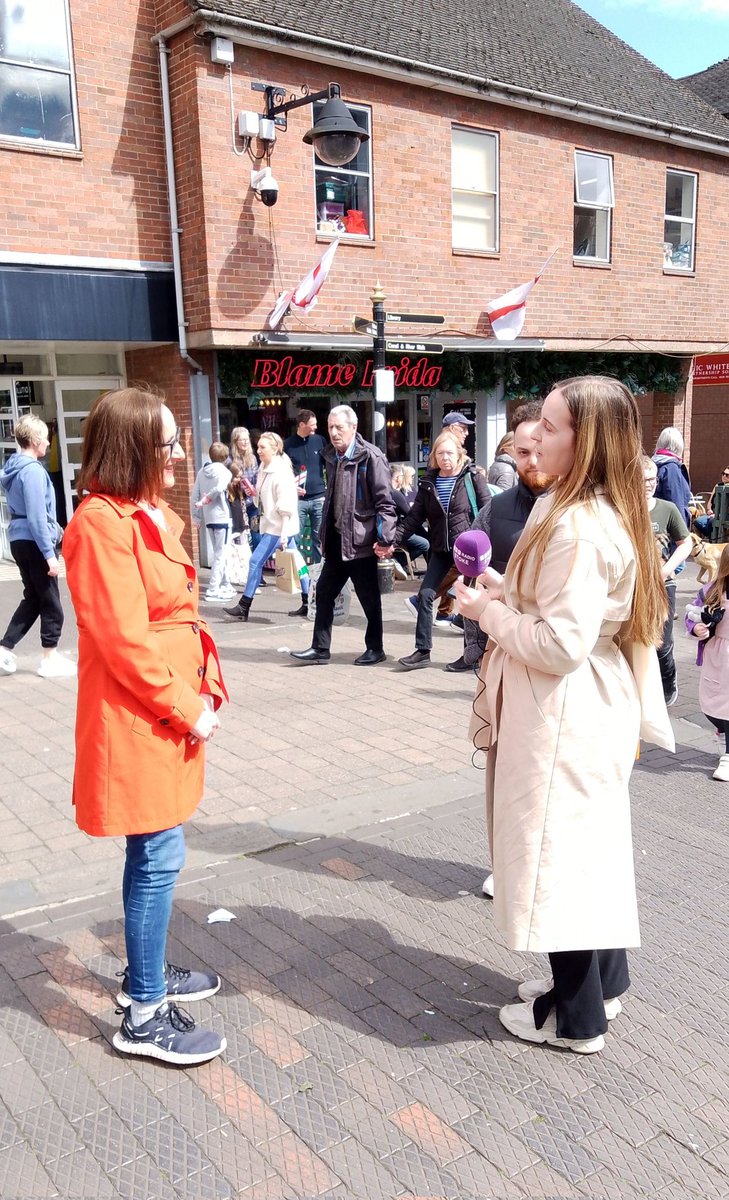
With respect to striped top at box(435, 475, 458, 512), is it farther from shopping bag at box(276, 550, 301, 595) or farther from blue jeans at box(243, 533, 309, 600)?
shopping bag at box(276, 550, 301, 595)

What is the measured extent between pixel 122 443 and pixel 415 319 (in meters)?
10.3

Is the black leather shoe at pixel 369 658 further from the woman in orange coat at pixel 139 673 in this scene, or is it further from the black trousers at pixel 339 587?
the woman in orange coat at pixel 139 673

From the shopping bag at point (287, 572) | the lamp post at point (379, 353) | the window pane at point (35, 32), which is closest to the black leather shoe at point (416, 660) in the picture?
the shopping bag at point (287, 572)

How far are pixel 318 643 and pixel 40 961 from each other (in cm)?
461

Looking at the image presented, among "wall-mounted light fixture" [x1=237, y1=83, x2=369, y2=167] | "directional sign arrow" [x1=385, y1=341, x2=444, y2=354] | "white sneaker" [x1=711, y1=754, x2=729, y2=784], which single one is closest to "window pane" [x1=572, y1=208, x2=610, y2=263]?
"directional sign arrow" [x1=385, y1=341, x2=444, y2=354]

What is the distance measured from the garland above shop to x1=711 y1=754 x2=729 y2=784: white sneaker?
678cm

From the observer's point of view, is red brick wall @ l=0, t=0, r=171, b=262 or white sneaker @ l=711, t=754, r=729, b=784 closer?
white sneaker @ l=711, t=754, r=729, b=784

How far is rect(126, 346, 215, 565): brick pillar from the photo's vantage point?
12.1 meters

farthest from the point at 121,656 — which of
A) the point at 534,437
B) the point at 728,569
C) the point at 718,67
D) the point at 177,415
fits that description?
the point at 718,67

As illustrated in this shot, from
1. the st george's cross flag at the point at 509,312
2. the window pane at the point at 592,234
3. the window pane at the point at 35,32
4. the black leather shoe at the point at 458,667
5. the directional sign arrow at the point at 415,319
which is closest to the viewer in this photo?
the black leather shoe at the point at 458,667

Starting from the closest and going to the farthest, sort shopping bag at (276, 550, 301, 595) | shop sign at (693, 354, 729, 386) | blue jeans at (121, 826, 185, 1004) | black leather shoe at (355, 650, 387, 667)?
blue jeans at (121, 826, 185, 1004) < black leather shoe at (355, 650, 387, 667) < shopping bag at (276, 550, 301, 595) < shop sign at (693, 354, 729, 386)

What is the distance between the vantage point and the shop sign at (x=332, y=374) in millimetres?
12625

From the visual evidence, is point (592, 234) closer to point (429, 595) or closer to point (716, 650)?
point (429, 595)

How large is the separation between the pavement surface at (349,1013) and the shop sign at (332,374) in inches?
318
